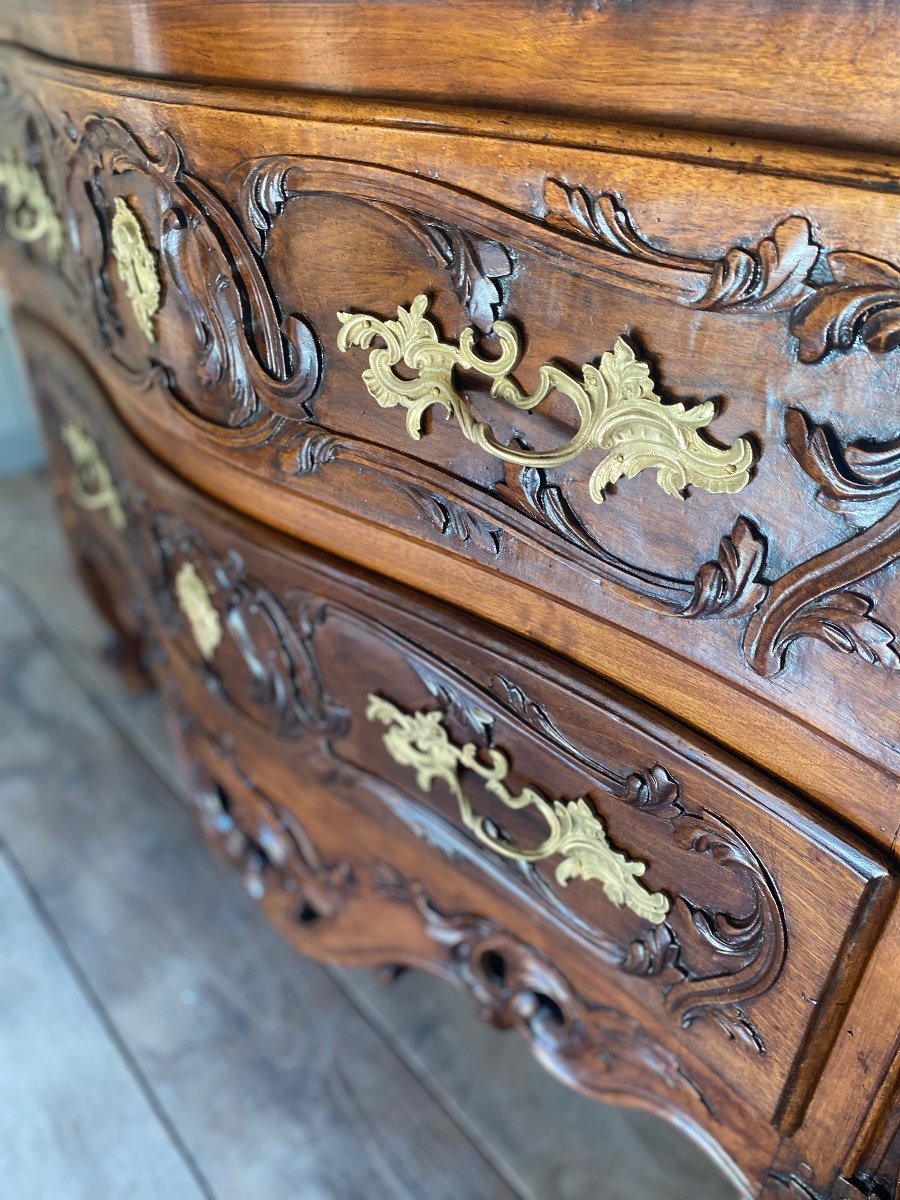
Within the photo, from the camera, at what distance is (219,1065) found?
763 millimetres

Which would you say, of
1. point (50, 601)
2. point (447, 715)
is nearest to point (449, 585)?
point (447, 715)

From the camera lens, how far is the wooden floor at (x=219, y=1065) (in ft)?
2.27

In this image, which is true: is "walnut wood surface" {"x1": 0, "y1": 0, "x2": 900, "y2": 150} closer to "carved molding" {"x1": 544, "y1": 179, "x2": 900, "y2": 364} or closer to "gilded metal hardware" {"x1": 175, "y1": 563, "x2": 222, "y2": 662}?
"carved molding" {"x1": 544, "y1": 179, "x2": 900, "y2": 364}

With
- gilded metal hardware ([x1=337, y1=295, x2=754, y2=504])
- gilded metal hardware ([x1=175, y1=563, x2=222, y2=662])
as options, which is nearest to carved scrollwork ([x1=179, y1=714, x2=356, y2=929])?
gilded metal hardware ([x1=175, y1=563, x2=222, y2=662])

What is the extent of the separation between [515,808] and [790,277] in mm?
282

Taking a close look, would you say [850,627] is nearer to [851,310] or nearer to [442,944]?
[851,310]

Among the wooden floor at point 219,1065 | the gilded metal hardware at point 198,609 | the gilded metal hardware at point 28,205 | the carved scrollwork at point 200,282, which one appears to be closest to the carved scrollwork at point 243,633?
the gilded metal hardware at point 198,609

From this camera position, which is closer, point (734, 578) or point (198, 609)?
point (734, 578)

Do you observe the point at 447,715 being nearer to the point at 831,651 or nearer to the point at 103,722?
the point at 831,651

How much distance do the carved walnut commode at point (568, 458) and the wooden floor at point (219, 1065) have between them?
23cm

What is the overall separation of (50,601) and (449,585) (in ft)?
3.45

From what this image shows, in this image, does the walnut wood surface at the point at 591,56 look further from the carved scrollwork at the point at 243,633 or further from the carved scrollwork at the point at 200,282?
the carved scrollwork at the point at 243,633

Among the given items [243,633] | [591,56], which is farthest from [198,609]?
[591,56]

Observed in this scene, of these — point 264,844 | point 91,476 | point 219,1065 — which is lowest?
point 219,1065
